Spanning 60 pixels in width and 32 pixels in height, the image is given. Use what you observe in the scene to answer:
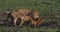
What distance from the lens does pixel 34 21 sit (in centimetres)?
633

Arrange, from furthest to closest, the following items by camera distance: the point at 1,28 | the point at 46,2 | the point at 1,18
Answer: the point at 46,2
the point at 1,18
the point at 1,28

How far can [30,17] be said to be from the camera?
625 cm

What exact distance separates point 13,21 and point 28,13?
1.33 ft

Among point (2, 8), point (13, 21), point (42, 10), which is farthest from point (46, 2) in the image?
point (13, 21)

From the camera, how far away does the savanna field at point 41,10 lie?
19.9ft

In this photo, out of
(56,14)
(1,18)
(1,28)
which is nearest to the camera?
(1,28)

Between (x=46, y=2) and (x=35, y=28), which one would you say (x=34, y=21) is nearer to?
(x=35, y=28)

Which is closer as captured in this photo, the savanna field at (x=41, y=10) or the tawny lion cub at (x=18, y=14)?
the savanna field at (x=41, y=10)

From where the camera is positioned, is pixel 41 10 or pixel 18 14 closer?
pixel 18 14

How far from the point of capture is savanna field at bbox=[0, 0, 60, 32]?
6.07m

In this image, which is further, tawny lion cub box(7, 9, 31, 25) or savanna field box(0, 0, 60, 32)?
tawny lion cub box(7, 9, 31, 25)

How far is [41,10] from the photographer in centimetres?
736

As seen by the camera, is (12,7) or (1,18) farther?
(12,7)

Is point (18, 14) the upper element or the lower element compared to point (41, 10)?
upper
